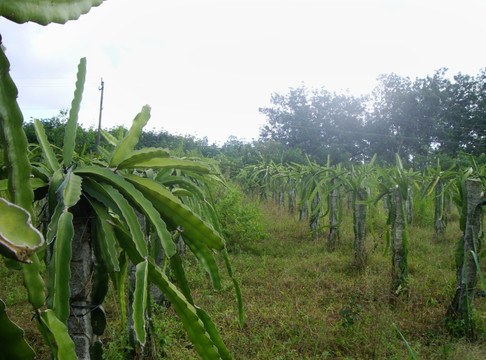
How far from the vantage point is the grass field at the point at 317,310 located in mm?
2539

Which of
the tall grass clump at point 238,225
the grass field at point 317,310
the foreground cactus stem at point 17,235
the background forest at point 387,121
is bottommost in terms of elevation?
the grass field at point 317,310

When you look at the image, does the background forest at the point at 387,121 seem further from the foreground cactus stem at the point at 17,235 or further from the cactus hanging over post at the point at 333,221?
the foreground cactus stem at the point at 17,235

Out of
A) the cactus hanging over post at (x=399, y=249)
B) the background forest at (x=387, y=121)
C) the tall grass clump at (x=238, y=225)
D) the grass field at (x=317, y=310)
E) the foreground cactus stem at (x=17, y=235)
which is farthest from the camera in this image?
the background forest at (x=387, y=121)

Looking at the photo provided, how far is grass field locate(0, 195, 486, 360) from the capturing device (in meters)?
2.54

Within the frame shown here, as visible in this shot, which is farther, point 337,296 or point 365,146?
point 365,146

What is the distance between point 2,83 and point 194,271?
395cm

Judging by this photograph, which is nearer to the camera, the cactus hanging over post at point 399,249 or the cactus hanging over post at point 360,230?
the cactus hanging over post at point 399,249

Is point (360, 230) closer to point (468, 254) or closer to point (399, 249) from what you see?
point (399, 249)

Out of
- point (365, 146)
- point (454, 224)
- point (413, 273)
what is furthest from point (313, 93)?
point (413, 273)

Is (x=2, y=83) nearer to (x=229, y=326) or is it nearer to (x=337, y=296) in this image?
(x=229, y=326)

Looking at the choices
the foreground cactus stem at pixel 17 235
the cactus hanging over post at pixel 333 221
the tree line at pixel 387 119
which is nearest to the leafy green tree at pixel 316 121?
the tree line at pixel 387 119

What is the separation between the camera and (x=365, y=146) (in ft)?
90.4

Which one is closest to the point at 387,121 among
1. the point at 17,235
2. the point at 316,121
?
the point at 316,121

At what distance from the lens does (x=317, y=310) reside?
3.21 m
